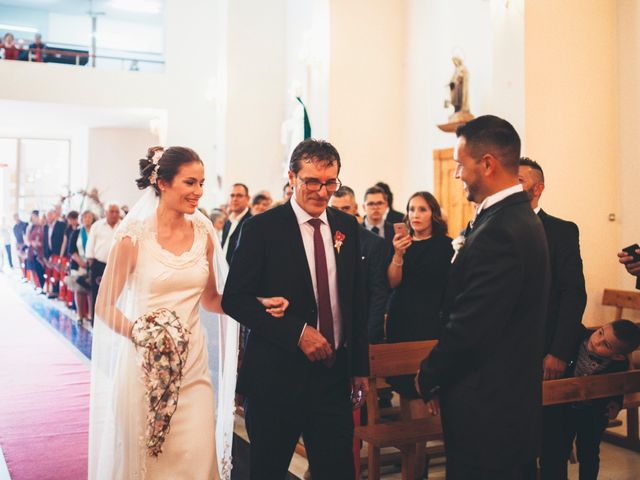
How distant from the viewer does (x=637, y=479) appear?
404cm

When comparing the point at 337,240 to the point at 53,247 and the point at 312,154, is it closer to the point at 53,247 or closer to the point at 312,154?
the point at 312,154

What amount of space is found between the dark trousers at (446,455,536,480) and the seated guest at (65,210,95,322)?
7.95 metres

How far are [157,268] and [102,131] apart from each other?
59.7 feet

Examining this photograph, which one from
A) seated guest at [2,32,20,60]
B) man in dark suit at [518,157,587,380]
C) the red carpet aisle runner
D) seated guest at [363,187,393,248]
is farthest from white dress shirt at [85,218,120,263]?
seated guest at [2,32,20,60]

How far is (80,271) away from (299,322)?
788cm

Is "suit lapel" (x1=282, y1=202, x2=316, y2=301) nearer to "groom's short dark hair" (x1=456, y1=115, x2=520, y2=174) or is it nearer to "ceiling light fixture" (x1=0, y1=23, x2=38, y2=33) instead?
"groom's short dark hair" (x1=456, y1=115, x2=520, y2=174)

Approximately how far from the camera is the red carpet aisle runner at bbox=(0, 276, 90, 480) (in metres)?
A: 4.33

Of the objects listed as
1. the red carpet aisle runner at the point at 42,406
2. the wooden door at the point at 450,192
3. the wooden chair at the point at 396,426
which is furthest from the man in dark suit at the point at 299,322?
the wooden door at the point at 450,192

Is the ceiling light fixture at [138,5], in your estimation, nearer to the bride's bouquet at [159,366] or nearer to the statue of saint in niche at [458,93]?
the statue of saint in niche at [458,93]

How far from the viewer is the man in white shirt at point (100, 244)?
28.5ft

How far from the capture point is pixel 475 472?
2.20 meters

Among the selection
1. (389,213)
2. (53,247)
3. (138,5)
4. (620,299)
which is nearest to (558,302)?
(620,299)

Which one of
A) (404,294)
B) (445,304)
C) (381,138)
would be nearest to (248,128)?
(381,138)

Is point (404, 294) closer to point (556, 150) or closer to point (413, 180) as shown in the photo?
point (556, 150)
